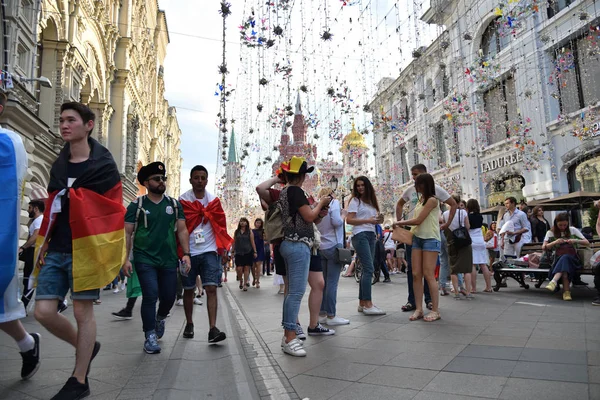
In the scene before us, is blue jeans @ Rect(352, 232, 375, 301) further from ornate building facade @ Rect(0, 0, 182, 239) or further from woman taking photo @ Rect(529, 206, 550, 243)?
ornate building facade @ Rect(0, 0, 182, 239)

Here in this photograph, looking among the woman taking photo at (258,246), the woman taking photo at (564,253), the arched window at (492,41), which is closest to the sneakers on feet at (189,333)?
the woman taking photo at (564,253)

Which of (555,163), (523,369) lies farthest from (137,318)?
(555,163)

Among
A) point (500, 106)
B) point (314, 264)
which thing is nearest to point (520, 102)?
point (500, 106)

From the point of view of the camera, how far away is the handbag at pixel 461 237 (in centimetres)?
804

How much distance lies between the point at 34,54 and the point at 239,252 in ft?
28.5

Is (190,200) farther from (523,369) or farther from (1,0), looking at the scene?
(1,0)

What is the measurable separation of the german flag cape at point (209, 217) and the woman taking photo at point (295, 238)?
92 cm

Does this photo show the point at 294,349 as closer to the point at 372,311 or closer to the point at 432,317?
the point at 432,317

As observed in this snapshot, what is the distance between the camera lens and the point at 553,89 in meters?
20.4

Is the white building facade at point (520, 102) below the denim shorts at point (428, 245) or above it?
above

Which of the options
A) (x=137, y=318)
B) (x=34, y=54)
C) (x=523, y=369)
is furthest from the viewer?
(x=34, y=54)

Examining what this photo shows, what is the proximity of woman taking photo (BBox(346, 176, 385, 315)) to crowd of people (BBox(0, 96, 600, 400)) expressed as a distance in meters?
0.02

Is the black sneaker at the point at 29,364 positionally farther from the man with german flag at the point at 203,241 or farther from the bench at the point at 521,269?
the bench at the point at 521,269

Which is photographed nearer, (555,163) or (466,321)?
(466,321)
